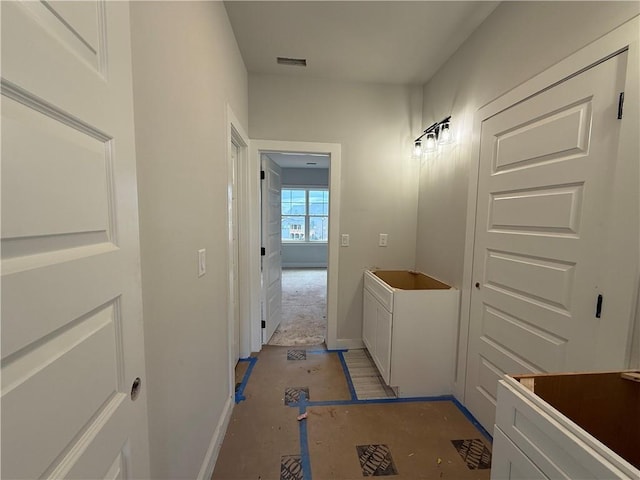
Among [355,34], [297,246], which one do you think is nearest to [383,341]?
[355,34]

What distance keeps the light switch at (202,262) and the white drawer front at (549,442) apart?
1355mm

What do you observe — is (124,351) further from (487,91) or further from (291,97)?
(291,97)

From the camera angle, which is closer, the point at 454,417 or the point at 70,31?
the point at 70,31

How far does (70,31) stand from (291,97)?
229cm

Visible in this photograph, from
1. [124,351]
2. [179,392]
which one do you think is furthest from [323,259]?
[124,351]

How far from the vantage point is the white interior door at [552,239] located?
1072mm

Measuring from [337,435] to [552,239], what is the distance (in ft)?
5.60

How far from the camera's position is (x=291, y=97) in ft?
8.38

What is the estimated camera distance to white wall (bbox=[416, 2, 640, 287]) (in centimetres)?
122

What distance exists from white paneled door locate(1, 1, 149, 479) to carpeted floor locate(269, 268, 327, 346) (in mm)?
2442

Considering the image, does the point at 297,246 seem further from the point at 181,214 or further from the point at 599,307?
the point at 599,307

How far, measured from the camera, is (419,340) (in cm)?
207

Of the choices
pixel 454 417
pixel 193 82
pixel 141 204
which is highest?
pixel 193 82

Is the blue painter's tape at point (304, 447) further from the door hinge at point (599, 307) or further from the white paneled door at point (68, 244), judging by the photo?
the door hinge at point (599, 307)
